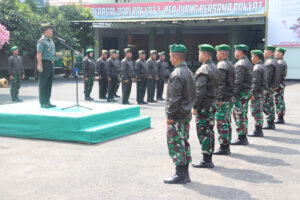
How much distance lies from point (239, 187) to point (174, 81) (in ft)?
5.68

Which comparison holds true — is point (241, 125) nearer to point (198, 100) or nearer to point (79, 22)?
point (198, 100)

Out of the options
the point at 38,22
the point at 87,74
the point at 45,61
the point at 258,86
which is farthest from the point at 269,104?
the point at 38,22

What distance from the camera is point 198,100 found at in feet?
21.3

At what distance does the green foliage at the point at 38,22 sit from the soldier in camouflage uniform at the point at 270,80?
1753 cm

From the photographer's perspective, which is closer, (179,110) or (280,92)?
(179,110)

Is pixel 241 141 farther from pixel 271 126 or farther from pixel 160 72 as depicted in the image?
pixel 160 72

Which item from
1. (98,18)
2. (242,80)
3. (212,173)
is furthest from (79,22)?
(212,173)

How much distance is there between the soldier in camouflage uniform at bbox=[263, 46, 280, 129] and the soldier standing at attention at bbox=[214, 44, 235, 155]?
9.44 ft

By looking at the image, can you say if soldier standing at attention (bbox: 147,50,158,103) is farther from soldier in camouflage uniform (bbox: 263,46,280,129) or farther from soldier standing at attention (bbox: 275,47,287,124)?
soldier in camouflage uniform (bbox: 263,46,280,129)

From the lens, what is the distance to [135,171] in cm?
642

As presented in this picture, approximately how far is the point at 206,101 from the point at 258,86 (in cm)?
299

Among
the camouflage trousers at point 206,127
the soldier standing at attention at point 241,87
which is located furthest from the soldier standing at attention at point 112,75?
the camouflage trousers at point 206,127

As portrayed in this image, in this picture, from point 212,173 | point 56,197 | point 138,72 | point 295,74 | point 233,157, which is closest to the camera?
point 56,197

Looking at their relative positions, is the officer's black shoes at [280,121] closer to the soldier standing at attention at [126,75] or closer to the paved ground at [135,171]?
the paved ground at [135,171]
